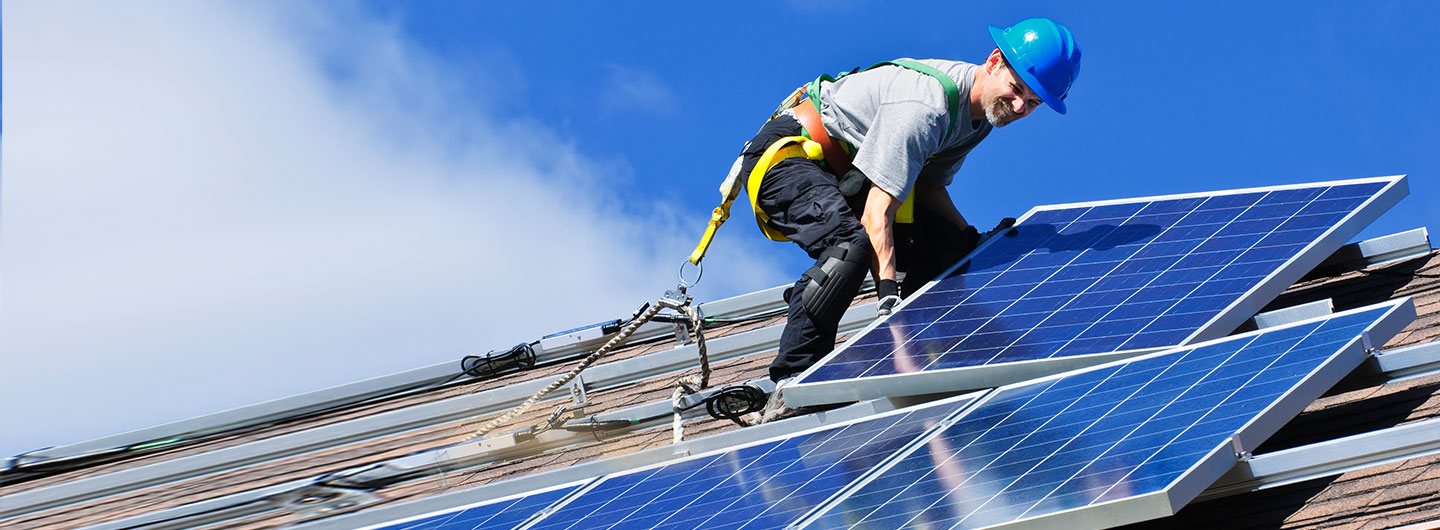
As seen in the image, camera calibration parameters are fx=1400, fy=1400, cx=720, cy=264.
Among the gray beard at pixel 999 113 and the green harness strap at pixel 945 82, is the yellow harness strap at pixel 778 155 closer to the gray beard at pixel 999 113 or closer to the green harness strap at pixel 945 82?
the green harness strap at pixel 945 82

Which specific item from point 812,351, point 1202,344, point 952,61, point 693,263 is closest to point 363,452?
point 693,263

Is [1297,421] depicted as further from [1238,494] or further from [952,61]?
[952,61]

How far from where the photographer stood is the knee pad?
5733mm

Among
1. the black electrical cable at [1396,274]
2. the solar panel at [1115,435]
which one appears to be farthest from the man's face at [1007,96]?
the black electrical cable at [1396,274]

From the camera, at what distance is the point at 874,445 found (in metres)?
4.68

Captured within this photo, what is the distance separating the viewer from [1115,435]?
401cm

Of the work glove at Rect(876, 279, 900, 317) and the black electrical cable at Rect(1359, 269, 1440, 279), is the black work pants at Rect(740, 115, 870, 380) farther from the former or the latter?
the black electrical cable at Rect(1359, 269, 1440, 279)

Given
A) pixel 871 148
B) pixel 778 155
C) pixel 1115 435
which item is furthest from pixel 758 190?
pixel 1115 435

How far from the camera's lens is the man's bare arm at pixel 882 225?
19.2ft

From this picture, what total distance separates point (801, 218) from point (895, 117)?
62 cm

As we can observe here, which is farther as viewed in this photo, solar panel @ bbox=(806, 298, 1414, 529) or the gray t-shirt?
the gray t-shirt

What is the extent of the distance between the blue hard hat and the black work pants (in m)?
0.94

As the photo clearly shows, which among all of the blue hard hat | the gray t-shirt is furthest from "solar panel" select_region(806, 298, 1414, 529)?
the blue hard hat

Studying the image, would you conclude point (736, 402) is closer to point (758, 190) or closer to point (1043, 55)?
point (758, 190)
